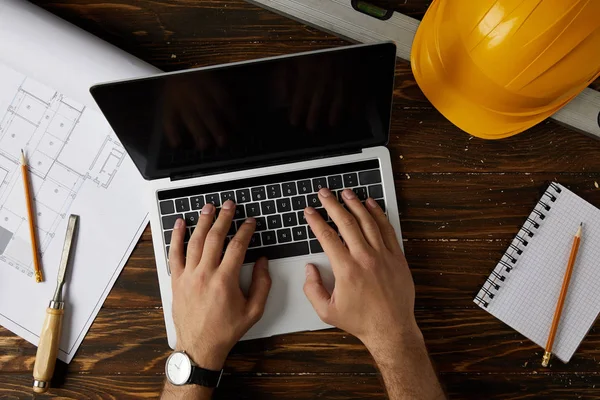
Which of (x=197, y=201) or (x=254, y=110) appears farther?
(x=197, y=201)

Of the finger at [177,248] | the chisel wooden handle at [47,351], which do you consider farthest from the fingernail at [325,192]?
the chisel wooden handle at [47,351]

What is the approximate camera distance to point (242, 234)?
65 centimetres

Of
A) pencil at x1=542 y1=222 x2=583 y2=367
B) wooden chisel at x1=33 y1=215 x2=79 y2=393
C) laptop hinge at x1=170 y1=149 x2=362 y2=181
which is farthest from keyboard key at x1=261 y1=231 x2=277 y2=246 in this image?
pencil at x1=542 y1=222 x2=583 y2=367

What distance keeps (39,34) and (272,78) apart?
0.39m

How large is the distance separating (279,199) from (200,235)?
0.13m

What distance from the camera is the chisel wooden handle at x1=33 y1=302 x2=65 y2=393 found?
68 centimetres

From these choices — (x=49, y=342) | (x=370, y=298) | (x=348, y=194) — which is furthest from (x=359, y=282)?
(x=49, y=342)

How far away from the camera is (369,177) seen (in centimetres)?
67

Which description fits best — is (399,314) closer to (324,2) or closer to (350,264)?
(350,264)

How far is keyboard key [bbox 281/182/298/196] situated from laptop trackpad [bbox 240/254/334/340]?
0.10 meters

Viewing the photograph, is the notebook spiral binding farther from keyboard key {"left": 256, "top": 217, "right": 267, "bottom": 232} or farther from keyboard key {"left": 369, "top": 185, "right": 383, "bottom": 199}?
keyboard key {"left": 256, "top": 217, "right": 267, "bottom": 232}

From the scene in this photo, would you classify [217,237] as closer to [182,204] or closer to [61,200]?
[182,204]

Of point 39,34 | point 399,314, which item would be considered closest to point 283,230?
point 399,314

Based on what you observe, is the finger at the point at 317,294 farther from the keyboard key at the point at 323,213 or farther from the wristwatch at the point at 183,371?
the wristwatch at the point at 183,371
